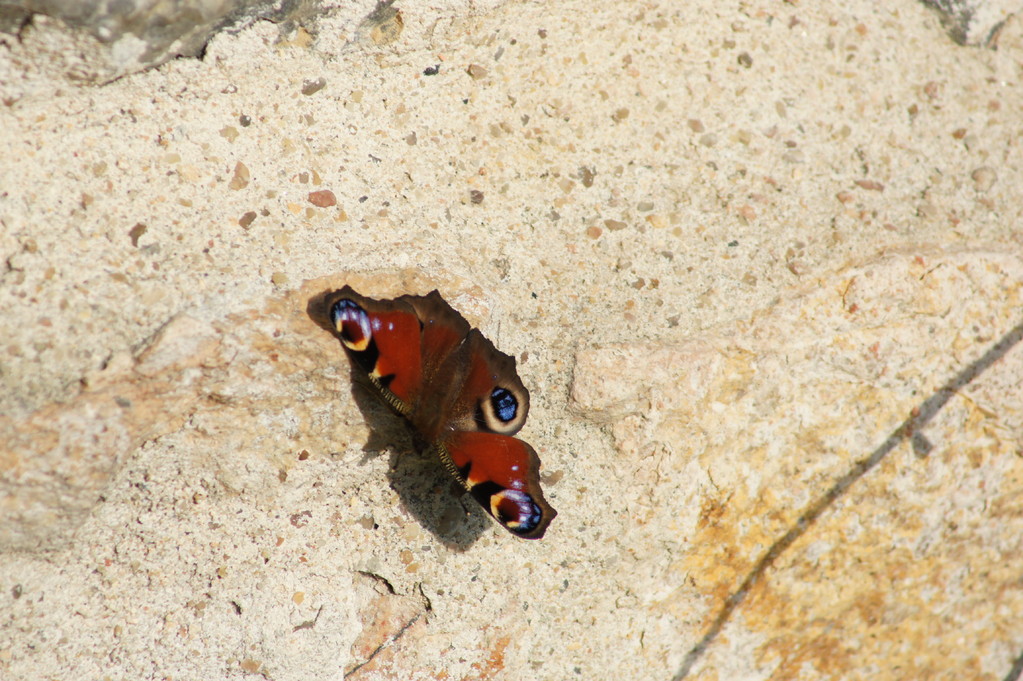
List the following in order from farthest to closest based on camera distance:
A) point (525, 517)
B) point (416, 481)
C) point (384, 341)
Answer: point (416, 481) < point (384, 341) < point (525, 517)

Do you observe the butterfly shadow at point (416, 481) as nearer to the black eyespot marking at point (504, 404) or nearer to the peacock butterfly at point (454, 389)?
the peacock butterfly at point (454, 389)

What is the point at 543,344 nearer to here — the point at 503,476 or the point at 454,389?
the point at 454,389

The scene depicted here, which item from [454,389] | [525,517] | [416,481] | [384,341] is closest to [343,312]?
[384,341]

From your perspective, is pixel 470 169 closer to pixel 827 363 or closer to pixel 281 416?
pixel 281 416

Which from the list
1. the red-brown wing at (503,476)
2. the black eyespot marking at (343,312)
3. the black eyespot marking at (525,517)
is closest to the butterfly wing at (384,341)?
the black eyespot marking at (343,312)

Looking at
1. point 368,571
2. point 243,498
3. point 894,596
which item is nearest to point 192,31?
point 243,498

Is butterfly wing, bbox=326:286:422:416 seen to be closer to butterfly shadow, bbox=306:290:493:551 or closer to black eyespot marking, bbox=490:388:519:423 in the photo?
butterfly shadow, bbox=306:290:493:551
